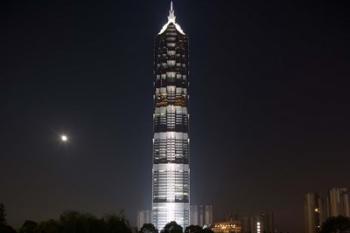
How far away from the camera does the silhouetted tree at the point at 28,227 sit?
319 ft

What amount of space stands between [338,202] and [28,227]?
365ft

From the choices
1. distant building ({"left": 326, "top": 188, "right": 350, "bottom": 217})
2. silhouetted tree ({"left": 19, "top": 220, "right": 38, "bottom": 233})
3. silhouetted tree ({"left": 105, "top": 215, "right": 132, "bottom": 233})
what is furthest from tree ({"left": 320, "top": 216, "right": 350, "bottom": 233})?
distant building ({"left": 326, "top": 188, "right": 350, "bottom": 217})

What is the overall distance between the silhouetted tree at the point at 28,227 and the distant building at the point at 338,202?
4191 inches

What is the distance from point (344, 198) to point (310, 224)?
19.6m

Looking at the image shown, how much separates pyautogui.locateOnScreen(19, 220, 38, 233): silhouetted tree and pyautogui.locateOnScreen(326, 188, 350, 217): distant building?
106 metres

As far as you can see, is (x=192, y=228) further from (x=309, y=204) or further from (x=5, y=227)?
(x=309, y=204)

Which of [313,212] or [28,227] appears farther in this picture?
[313,212]

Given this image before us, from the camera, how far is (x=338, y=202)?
18075cm

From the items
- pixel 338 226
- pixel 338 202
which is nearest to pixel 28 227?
pixel 338 226

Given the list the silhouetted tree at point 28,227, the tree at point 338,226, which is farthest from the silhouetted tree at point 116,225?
the tree at point 338,226

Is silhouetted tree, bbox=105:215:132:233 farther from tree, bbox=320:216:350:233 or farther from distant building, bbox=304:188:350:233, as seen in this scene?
distant building, bbox=304:188:350:233

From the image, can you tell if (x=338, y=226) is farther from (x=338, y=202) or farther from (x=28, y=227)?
(x=338, y=202)

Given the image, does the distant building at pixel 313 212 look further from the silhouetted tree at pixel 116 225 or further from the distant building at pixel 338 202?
the silhouetted tree at pixel 116 225

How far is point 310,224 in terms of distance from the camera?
19500 cm
